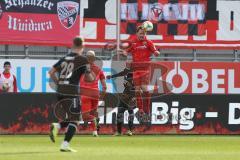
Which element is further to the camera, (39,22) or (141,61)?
(39,22)

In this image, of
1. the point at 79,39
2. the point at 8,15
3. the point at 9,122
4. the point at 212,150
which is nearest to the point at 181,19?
the point at 8,15

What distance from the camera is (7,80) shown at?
2220cm

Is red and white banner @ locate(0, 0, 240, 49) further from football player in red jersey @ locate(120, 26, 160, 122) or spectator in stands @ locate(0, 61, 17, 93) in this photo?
football player in red jersey @ locate(120, 26, 160, 122)

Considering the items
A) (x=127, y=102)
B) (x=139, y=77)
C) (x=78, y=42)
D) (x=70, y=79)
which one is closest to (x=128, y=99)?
(x=127, y=102)

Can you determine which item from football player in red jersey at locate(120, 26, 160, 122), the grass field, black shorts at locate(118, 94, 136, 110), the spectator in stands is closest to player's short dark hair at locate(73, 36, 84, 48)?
the grass field

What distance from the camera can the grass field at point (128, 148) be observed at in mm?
12633

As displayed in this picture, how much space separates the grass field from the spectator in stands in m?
4.09

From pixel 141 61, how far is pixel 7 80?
15.8ft

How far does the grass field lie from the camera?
41.4 ft

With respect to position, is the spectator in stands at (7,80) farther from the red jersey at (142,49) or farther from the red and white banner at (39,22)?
the red jersey at (142,49)

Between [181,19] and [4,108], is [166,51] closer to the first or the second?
[181,19]

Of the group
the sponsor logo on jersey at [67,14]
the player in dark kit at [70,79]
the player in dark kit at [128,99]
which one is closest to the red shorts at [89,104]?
the player in dark kit at [128,99]

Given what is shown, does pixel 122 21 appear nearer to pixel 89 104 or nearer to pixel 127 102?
pixel 127 102

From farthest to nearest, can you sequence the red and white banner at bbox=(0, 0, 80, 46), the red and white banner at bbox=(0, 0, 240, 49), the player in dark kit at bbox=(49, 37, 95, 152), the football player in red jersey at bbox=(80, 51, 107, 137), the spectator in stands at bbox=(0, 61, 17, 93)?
the red and white banner at bbox=(0, 0, 240, 49) < the red and white banner at bbox=(0, 0, 80, 46) < the spectator in stands at bbox=(0, 61, 17, 93) < the football player in red jersey at bbox=(80, 51, 107, 137) < the player in dark kit at bbox=(49, 37, 95, 152)
